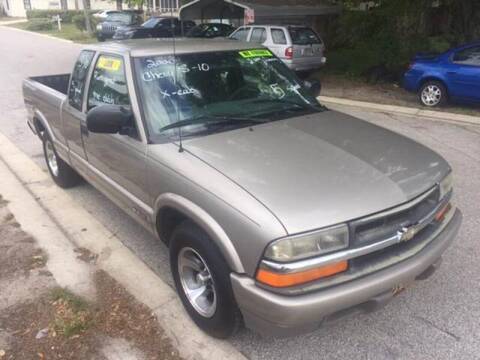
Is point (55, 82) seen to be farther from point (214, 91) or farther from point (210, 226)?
point (210, 226)

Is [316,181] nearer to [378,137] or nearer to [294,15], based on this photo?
[378,137]

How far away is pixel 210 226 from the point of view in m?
2.54

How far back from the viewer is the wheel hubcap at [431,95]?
32.3ft

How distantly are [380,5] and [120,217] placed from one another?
13.2 meters

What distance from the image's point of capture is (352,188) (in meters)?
2.54

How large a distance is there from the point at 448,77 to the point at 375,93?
2467 mm

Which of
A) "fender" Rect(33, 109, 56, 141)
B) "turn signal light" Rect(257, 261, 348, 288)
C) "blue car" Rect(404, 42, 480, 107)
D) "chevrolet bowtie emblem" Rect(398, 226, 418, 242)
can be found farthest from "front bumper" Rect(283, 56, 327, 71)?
"turn signal light" Rect(257, 261, 348, 288)

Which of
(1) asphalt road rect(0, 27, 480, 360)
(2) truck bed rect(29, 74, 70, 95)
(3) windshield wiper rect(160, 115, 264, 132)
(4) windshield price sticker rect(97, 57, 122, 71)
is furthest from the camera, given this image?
(2) truck bed rect(29, 74, 70, 95)

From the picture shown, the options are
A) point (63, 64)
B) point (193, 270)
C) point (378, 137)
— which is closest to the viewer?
point (193, 270)

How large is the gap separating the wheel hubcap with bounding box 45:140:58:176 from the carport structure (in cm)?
1261

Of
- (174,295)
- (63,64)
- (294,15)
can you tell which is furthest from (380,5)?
(174,295)

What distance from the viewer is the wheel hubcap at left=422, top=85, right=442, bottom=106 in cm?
984

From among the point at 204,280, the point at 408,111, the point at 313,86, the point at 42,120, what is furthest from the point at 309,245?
the point at 408,111

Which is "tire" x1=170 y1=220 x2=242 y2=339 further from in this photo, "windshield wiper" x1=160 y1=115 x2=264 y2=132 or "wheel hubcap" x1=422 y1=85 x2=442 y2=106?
"wheel hubcap" x1=422 y1=85 x2=442 y2=106
